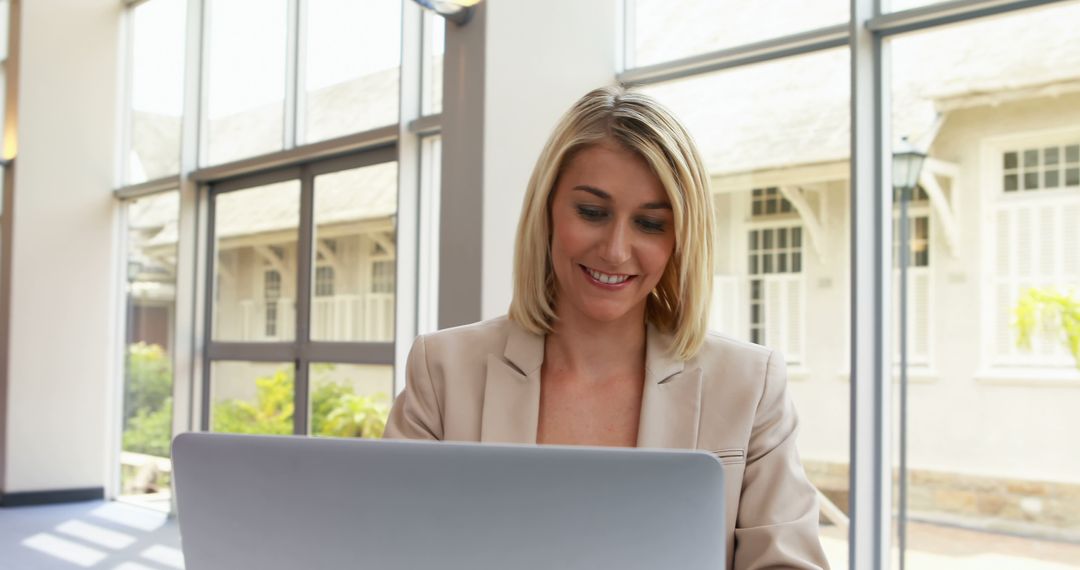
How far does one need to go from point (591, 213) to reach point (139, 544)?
19.5ft

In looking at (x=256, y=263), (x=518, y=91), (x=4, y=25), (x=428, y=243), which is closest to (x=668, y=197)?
(x=518, y=91)

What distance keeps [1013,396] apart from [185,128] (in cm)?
613

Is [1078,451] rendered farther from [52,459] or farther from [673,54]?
[52,459]


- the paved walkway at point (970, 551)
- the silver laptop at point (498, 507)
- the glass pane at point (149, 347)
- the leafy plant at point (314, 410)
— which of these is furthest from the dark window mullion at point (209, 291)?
the silver laptop at point (498, 507)

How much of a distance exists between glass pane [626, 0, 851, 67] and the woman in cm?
284

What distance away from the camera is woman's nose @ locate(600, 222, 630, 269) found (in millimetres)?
1350

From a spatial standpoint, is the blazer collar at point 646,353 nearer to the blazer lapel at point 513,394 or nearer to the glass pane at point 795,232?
the blazer lapel at point 513,394

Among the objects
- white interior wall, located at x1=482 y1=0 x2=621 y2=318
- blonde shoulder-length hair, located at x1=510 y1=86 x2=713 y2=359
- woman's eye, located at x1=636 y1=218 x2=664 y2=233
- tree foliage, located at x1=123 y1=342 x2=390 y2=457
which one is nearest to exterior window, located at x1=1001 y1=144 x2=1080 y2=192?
white interior wall, located at x1=482 y1=0 x2=621 y2=318

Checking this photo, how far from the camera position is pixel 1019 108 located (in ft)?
11.4

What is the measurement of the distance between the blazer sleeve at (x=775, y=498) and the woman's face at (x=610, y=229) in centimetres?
21

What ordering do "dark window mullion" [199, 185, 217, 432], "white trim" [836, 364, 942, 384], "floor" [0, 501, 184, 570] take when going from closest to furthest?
1. "white trim" [836, 364, 942, 384]
2. "floor" [0, 501, 184, 570]
3. "dark window mullion" [199, 185, 217, 432]

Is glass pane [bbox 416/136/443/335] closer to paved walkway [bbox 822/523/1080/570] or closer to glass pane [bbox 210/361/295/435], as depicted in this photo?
glass pane [bbox 210/361/295/435]

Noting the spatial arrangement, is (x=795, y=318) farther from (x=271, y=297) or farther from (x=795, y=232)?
(x=271, y=297)

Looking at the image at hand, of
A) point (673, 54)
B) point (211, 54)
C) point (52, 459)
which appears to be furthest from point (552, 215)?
point (52, 459)
